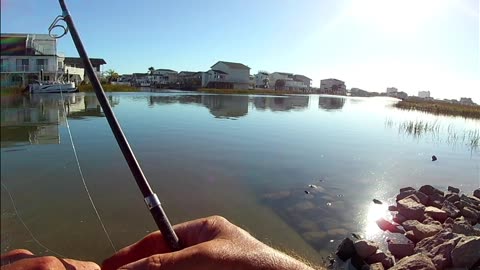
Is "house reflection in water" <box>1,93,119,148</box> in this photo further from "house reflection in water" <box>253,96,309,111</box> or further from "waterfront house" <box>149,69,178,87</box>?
"waterfront house" <box>149,69,178,87</box>

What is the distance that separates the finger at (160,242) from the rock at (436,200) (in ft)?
27.9

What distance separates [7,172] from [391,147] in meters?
18.2

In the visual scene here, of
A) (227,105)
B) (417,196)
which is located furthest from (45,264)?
(227,105)

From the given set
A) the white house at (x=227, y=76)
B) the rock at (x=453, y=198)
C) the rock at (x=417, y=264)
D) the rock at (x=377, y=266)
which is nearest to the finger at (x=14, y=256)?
the rock at (x=417, y=264)

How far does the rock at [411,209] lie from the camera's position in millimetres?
7691

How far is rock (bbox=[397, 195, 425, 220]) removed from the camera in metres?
7.69

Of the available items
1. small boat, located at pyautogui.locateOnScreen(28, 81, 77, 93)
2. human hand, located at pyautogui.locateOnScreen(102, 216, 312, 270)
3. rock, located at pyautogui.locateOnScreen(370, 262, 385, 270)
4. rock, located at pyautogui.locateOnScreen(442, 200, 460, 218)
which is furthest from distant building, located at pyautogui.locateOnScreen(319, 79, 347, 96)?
human hand, located at pyautogui.locateOnScreen(102, 216, 312, 270)

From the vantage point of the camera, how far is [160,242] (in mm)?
1781

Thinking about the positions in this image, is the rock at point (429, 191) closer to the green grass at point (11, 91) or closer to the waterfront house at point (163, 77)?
the green grass at point (11, 91)

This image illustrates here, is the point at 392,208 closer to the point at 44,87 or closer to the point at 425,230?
the point at 425,230

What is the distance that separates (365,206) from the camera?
839cm

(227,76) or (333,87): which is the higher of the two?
(333,87)

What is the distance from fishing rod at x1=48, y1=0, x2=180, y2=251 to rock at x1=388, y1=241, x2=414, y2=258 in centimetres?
564

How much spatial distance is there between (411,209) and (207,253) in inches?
304
